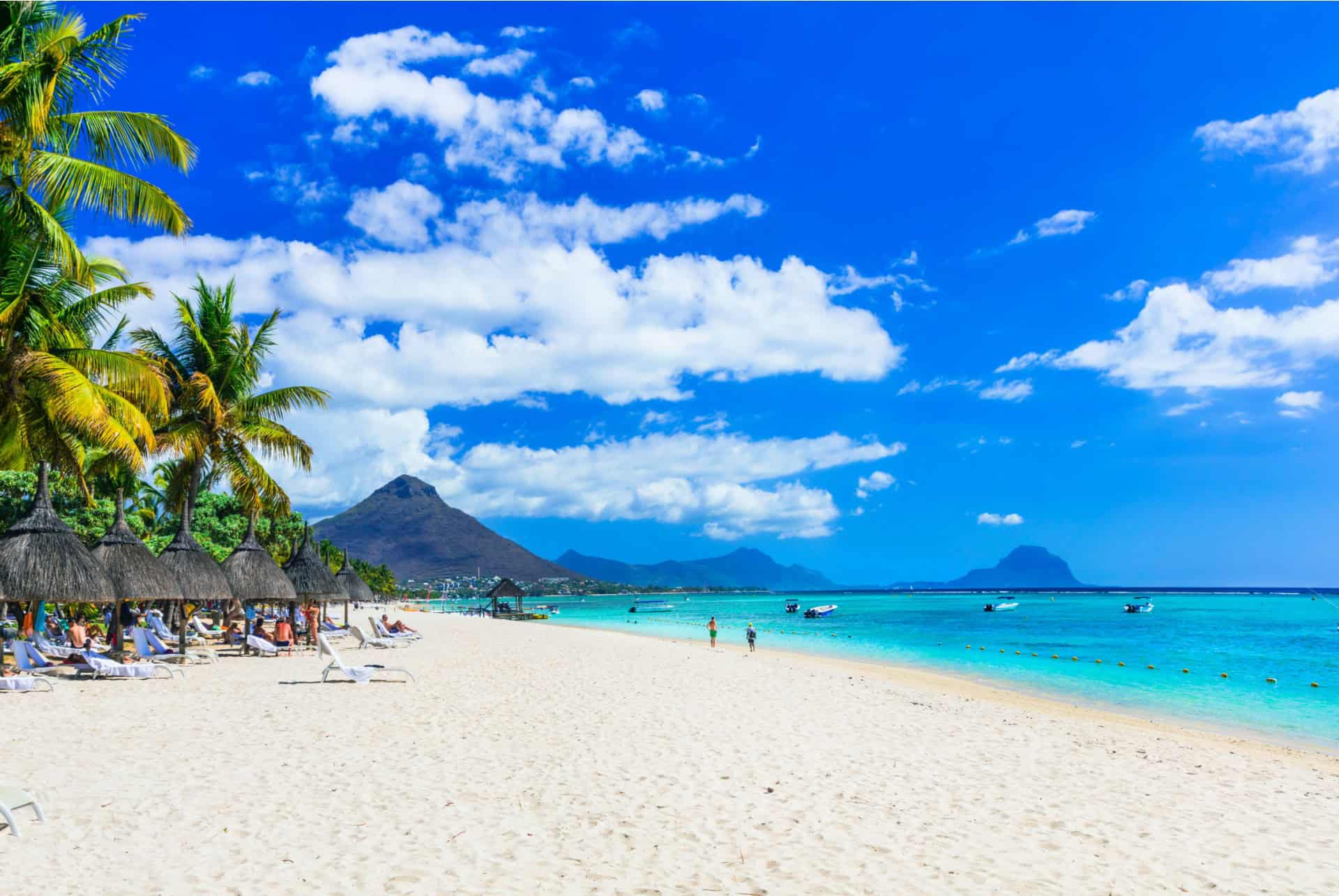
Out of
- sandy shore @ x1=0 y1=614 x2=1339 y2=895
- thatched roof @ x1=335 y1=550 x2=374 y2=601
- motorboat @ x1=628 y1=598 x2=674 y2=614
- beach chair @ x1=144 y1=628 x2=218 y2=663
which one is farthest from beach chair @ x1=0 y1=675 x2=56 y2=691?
motorboat @ x1=628 y1=598 x2=674 y2=614

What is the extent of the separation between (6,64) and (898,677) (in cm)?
2018

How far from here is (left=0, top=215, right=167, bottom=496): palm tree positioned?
440 inches

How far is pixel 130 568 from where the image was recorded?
46.6ft

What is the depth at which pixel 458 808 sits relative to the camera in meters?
5.85

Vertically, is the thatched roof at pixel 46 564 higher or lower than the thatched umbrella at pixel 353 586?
higher

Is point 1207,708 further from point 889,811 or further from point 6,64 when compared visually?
point 6,64

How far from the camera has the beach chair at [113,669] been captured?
41.0 feet

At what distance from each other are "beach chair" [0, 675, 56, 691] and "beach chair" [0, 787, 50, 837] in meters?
7.45

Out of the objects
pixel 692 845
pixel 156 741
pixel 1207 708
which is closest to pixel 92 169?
pixel 156 741

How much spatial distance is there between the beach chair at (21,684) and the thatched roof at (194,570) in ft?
12.7

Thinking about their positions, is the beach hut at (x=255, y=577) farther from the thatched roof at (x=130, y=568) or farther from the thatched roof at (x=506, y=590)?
the thatched roof at (x=506, y=590)

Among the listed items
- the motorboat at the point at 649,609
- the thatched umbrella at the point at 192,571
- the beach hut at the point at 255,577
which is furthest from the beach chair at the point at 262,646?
the motorboat at the point at 649,609

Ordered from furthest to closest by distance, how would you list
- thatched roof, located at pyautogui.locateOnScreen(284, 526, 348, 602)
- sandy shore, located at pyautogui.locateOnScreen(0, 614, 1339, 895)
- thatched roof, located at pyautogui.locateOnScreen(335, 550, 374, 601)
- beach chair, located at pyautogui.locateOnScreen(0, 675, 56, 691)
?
thatched roof, located at pyautogui.locateOnScreen(335, 550, 374, 601)
thatched roof, located at pyautogui.locateOnScreen(284, 526, 348, 602)
beach chair, located at pyautogui.locateOnScreen(0, 675, 56, 691)
sandy shore, located at pyautogui.locateOnScreen(0, 614, 1339, 895)

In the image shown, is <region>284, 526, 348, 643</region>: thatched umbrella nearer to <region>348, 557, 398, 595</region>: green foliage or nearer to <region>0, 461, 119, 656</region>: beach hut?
<region>0, 461, 119, 656</region>: beach hut
